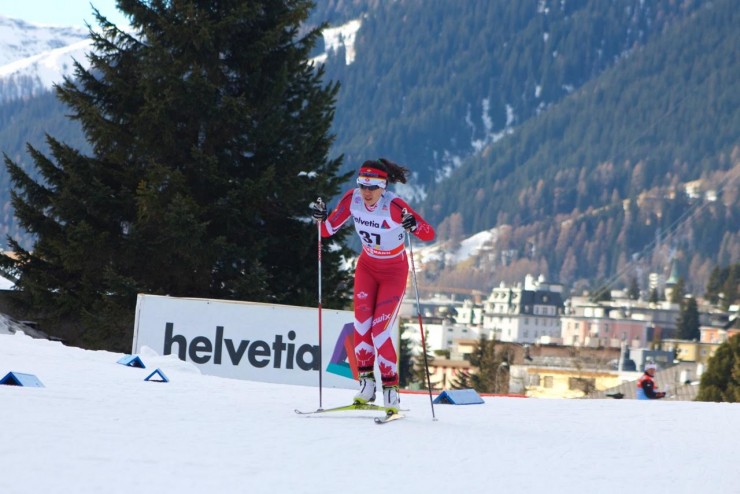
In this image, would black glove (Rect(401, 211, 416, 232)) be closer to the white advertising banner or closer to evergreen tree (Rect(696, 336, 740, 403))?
the white advertising banner

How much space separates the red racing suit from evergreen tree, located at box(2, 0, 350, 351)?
12.7 m

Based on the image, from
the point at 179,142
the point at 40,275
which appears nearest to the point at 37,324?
the point at 40,275

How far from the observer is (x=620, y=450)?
6.95 m

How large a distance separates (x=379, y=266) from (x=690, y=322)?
158m

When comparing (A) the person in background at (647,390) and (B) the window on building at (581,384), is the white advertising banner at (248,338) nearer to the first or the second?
(A) the person in background at (647,390)

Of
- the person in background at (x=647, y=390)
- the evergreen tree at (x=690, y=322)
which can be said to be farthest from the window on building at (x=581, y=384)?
the evergreen tree at (x=690, y=322)

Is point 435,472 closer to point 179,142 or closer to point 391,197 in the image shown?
point 391,197

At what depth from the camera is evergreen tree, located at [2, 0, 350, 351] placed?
21078 millimetres

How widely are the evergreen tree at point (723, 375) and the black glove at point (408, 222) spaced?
43505 millimetres

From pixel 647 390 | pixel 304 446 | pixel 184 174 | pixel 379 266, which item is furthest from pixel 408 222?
pixel 184 174

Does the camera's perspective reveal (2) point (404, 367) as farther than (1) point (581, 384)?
No

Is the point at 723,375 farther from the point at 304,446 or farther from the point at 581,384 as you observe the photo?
the point at 304,446

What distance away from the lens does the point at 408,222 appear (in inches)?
311

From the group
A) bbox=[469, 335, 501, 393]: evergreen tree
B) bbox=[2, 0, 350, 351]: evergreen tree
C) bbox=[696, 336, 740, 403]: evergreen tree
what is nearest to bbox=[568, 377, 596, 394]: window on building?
bbox=[469, 335, 501, 393]: evergreen tree
